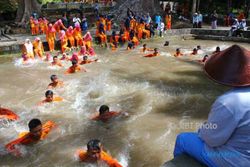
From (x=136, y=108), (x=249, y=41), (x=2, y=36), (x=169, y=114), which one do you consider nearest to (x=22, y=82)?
(x=136, y=108)

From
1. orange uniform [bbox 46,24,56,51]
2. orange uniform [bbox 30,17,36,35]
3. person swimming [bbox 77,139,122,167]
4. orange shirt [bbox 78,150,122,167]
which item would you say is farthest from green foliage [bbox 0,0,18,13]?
person swimming [bbox 77,139,122,167]

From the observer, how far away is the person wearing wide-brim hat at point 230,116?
6.82 feet

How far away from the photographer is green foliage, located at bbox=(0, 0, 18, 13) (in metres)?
22.7

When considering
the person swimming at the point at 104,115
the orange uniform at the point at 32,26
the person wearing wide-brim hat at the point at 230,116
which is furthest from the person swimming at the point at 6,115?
the orange uniform at the point at 32,26

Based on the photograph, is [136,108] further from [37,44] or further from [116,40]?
[116,40]

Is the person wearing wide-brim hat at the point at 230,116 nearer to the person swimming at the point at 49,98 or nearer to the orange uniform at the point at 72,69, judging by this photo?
the person swimming at the point at 49,98

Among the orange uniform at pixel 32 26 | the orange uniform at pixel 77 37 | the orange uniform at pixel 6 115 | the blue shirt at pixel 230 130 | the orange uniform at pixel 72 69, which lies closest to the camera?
the blue shirt at pixel 230 130

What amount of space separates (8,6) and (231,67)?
23003mm

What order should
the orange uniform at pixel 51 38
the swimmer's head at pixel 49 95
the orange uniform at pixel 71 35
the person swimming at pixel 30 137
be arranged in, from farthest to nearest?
the orange uniform at pixel 71 35 < the orange uniform at pixel 51 38 < the swimmer's head at pixel 49 95 < the person swimming at pixel 30 137

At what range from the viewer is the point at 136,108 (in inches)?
330

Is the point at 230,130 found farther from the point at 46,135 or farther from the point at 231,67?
the point at 46,135

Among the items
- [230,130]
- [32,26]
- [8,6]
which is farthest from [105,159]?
[8,6]

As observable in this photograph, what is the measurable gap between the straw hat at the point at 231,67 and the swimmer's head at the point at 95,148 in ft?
9.82

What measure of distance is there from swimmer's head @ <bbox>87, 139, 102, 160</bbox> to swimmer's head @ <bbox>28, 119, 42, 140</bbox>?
1.44 m
